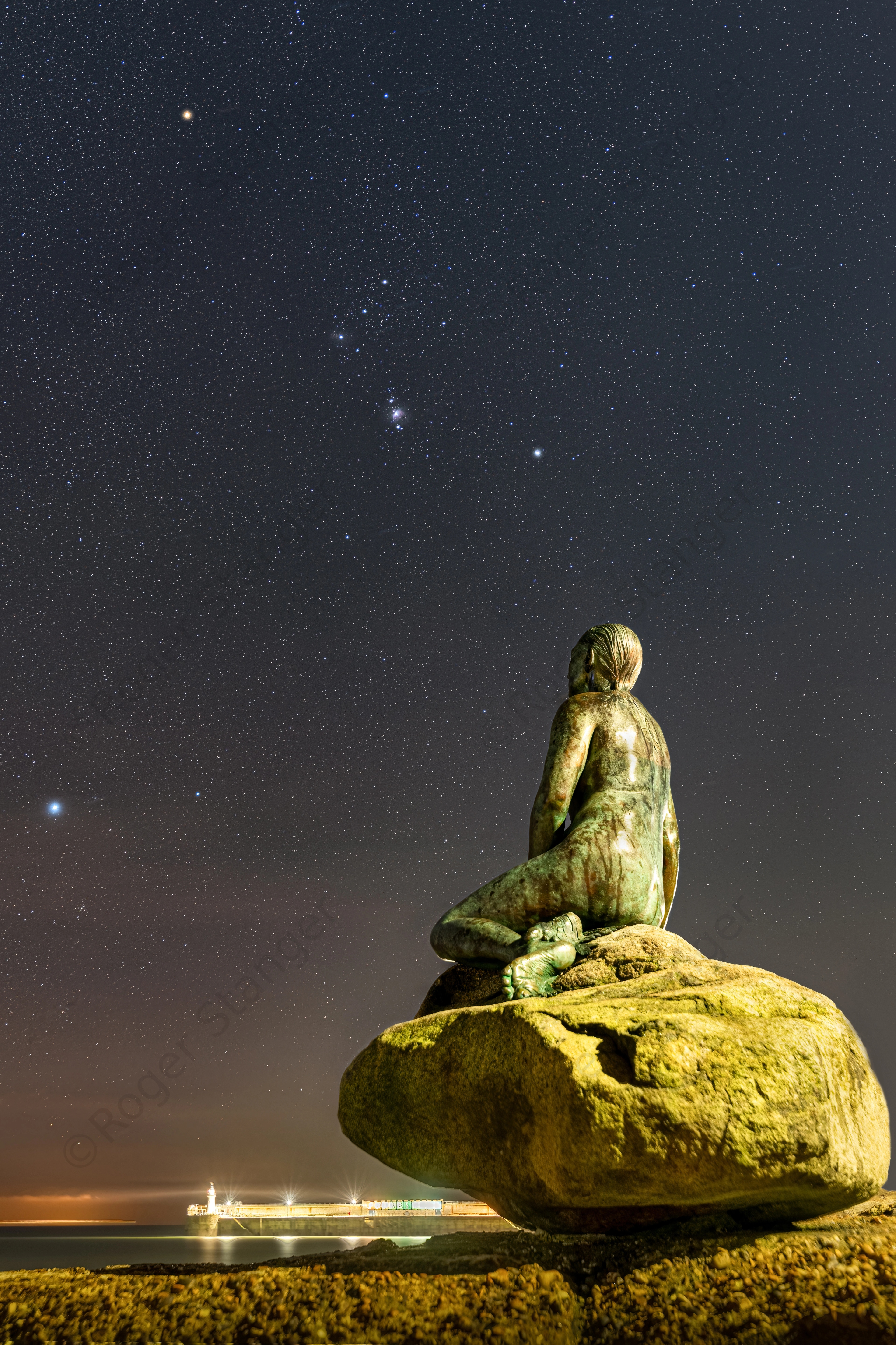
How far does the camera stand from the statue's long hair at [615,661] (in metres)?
7.48

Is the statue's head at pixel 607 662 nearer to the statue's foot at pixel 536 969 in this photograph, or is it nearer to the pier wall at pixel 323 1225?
the statue's foot at pixel 536 969

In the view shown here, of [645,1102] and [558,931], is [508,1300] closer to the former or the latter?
[645,1102]

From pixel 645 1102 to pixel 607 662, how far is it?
3.99 meters

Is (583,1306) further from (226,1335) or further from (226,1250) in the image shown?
(226,1250)

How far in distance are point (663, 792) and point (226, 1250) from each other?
101749 millimetres

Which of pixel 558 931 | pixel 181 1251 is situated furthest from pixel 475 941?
pixel 181 1251

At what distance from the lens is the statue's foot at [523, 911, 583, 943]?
5.95 meters

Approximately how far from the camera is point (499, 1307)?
3885 mm

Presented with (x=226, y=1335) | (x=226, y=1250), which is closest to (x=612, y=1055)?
(x=226, y=1335)

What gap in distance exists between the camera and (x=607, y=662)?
Result: 7.51 m

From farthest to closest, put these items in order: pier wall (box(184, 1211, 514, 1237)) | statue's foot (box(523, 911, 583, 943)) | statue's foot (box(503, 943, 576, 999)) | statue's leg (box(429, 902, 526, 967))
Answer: pier wall (box(184, 1211, 514, 1237)) < statue's leg (box(429, 902, 526, 967)) < statue's foot (box(523, 911, 583, 943)) < statue's foot (box(503, 943, 576, 999))

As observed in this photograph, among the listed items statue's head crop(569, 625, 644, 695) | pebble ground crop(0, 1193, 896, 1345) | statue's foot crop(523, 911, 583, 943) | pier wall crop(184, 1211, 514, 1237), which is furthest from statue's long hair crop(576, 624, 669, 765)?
pier wall crop(184, 1211, 514, 1237)

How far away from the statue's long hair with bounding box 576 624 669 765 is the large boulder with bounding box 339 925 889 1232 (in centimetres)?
255

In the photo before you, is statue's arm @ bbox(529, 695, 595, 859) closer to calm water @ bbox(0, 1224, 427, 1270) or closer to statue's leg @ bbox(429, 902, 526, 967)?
statue's leg @ bbox(429, 902, 526, 967)
